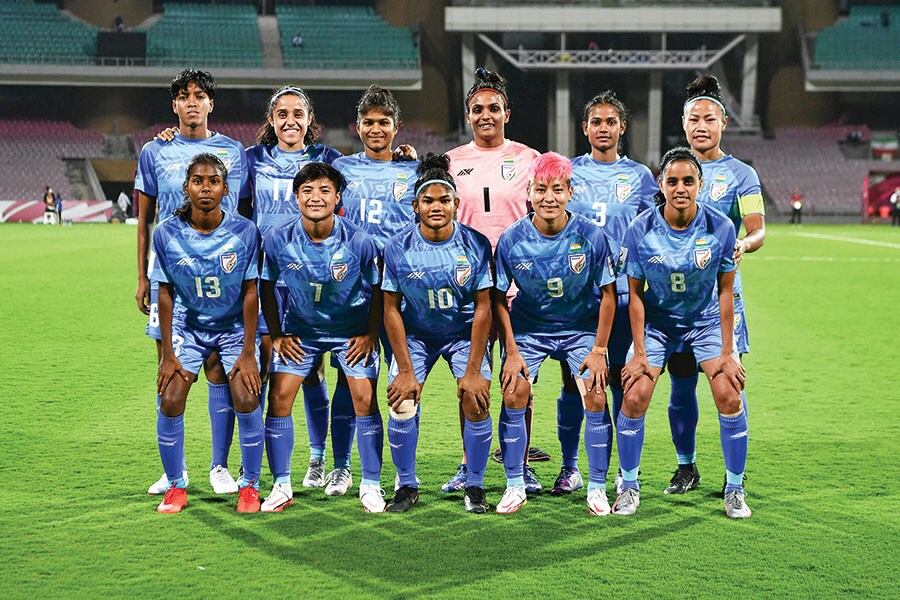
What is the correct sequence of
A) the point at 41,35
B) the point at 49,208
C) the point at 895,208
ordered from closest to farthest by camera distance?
1. the point at 49,208
2. the point at 895,208
3. the point at 41,35

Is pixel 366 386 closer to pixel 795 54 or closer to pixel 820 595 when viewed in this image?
pixel 820 595

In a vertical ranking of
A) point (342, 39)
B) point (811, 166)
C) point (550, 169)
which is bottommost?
point (550, 169)

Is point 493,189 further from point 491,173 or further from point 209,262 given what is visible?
point 209,262

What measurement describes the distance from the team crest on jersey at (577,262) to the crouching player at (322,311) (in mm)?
956

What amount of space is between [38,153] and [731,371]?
41656 mm

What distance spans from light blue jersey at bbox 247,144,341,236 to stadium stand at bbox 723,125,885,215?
1455 inches

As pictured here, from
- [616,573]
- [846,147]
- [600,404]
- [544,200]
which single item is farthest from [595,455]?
[846,147]

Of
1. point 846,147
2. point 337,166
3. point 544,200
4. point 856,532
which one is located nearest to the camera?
point 856,532

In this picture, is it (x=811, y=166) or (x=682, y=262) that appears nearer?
(x=682, y=262)

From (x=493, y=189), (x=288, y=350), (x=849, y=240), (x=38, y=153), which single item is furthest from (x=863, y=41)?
(x=288, y=350)

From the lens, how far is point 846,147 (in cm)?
4284

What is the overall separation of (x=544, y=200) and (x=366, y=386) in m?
1.27

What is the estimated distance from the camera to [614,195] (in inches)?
207

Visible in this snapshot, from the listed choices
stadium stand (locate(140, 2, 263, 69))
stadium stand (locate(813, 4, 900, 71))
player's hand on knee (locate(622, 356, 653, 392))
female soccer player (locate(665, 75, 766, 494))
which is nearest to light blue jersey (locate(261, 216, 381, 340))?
player's hand on knee (locate(622, 356, 653, 392))
